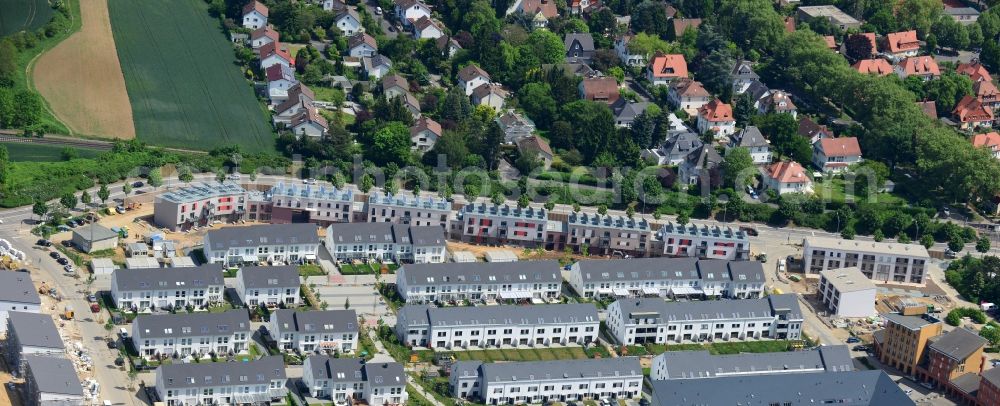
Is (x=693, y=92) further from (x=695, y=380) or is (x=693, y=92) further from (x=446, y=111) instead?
(x=695, y=380)

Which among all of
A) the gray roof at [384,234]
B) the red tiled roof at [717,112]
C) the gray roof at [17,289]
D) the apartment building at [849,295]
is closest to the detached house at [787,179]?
the red tiled roof at [717,112]

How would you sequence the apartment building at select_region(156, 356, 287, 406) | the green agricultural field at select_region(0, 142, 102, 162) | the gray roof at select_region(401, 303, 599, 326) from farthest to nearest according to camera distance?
the green agricultural field at select_region(0, 142, 102, 162) → the gray roof at select_region(401, 303, 599, 326) → the apartment building at select_region(156, 356, 287, 406)

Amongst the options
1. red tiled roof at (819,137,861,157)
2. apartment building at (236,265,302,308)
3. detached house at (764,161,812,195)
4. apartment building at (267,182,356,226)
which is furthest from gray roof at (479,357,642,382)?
red tiled roof at (819,137,861,157)

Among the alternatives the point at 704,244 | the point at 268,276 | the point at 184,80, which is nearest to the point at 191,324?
the point at 268,276

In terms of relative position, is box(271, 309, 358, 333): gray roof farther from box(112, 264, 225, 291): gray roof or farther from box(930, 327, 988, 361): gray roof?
box(930, 327, 988, 361): gray roof

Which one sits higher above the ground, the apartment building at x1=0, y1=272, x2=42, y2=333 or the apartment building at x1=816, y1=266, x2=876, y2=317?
the apartment building at x1=0, y1=272, x2=42, y2=333

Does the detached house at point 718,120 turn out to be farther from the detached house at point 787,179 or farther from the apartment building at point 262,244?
the apartment building at point 262,244

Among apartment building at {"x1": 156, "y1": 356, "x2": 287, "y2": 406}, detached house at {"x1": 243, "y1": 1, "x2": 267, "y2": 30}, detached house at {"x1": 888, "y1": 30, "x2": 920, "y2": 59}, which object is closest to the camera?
apartment building at {"x1": 156, "y1": 356, "x2": 287, "y2": 406}
